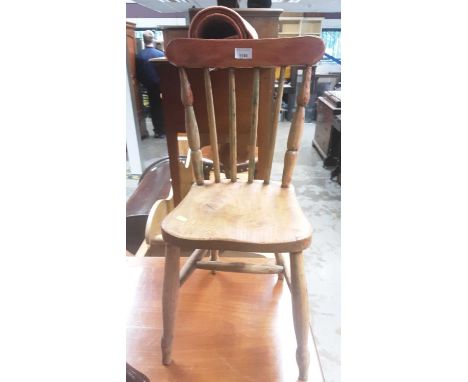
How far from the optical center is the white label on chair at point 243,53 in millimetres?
641

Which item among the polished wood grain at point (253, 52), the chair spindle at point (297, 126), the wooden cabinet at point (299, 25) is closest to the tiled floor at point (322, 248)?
the chair spindle at point (297, 126)

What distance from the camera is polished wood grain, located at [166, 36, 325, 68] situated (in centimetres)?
63

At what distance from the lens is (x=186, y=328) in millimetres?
754

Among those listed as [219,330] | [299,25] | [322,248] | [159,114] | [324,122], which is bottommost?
[322,248]

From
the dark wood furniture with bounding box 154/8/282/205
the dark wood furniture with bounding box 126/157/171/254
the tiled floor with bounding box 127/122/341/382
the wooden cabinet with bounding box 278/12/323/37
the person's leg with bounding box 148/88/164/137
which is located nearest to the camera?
the dark wood furniture with bounding box 154/8/282/205

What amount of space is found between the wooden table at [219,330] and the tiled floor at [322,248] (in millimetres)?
429

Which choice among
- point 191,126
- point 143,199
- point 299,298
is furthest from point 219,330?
point 143,199

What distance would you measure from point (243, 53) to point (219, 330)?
2.26 feet

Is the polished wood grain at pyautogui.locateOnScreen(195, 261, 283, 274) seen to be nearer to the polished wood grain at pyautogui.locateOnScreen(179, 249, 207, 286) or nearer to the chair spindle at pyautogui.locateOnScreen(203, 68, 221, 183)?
the polished wood grain at pyautogui.locateOnScreen(179, 249, 207, 286)

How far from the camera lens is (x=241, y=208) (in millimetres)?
630

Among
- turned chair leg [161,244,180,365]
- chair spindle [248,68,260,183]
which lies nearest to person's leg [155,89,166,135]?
chair spindle [248,68,260,183]

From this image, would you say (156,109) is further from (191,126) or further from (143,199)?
(191,126)

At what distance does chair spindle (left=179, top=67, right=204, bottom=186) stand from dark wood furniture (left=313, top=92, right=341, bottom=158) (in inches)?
84.1
